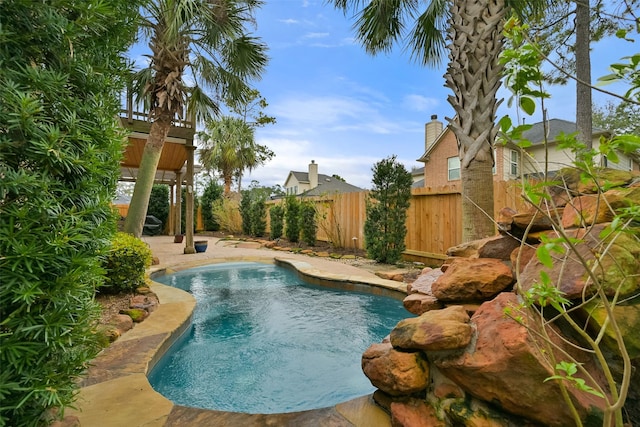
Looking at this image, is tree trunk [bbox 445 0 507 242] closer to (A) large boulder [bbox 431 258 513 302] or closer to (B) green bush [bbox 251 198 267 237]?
(A) large boulder [bbox 431 258 513 302]

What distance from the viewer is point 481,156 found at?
4141mm

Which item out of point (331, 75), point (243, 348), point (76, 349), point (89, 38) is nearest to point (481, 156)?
point (243, 348)

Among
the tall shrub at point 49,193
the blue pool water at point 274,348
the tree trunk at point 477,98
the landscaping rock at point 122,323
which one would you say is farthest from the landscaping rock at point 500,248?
the landscaping rock at point 122,323

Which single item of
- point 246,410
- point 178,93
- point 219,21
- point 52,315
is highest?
point 219,21

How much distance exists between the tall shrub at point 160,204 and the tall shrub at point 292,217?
Result: 29.9ft

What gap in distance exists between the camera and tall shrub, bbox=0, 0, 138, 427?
114 cm

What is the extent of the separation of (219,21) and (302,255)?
246 inches

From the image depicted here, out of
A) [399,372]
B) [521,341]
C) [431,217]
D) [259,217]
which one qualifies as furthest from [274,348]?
[259,217]

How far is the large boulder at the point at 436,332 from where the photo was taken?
1.70m

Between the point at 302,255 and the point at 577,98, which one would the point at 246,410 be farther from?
the point at 577,98

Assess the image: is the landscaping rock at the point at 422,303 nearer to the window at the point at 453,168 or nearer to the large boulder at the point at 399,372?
the large boulder at the point at 399,372

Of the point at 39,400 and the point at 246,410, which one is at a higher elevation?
the point at 39,400

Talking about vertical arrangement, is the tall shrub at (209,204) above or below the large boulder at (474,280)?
above

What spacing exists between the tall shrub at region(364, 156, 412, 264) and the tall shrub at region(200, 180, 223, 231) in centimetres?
1296
